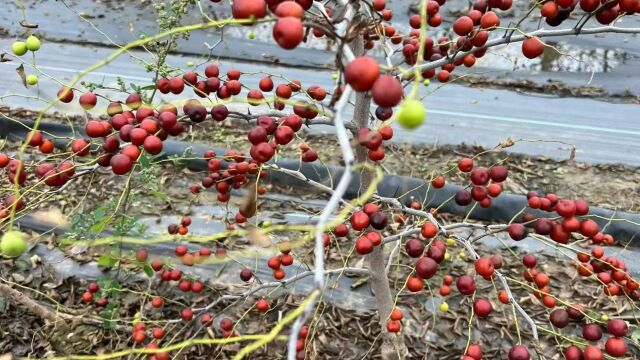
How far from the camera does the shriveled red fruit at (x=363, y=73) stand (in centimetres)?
71

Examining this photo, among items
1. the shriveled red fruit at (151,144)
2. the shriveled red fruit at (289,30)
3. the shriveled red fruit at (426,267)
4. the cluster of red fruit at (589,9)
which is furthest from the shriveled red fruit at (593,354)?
the shriveled red fruit at (151,144)

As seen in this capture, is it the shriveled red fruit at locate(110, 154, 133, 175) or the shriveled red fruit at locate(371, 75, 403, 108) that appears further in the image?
the shriveled red fruit at locate(110, 154, 133, 175)

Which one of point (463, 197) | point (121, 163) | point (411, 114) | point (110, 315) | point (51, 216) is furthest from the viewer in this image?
point (51, 216)

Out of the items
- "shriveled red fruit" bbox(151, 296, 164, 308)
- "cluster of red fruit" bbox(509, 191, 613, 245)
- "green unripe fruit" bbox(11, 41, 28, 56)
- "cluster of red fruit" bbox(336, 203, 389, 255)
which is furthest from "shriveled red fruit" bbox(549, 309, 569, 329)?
"green unripe fruit" bbox(11, 41, 28, 56)

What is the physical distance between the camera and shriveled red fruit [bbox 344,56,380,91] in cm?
71

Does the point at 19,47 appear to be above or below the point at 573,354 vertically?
above

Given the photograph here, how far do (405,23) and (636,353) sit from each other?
4.77 m

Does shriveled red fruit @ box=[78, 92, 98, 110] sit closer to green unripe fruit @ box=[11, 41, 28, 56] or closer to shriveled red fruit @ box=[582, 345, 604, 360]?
green unripe fruit @ box=[11, 41, 28, 56]

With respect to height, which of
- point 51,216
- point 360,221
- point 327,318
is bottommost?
point 327,318

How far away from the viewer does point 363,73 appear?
71 centimetres

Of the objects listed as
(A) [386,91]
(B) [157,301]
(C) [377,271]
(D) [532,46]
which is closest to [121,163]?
(A) [386,91]

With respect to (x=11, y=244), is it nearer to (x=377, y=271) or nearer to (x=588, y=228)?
(x=377, y=271)

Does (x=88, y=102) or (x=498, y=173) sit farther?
(x=498, y=173)

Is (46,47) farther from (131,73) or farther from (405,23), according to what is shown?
(405,23)
